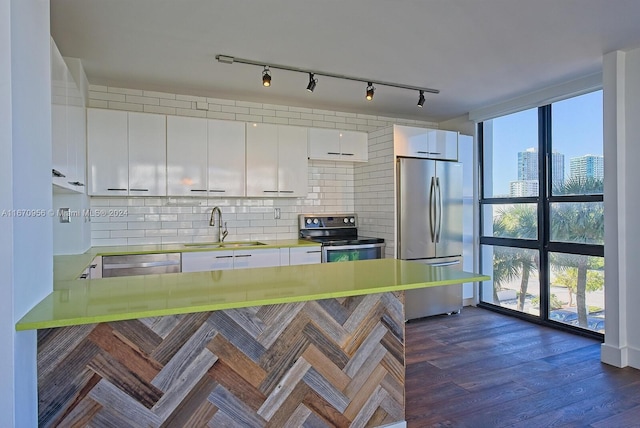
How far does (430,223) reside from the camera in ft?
15.1

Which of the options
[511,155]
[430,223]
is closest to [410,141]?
[430,223]

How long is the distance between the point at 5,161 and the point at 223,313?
98 cm

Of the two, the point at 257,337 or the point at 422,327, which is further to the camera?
the point at 422,327

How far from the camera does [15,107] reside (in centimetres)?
132

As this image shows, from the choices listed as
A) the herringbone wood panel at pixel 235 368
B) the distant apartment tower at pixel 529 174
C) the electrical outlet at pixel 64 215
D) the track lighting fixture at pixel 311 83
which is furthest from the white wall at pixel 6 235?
the distant apartment tower at pixel 529 174

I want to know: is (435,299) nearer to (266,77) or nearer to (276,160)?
→ (276,160)

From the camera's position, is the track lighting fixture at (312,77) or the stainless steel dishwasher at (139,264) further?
the stainless steel dishwasher at (139,264)

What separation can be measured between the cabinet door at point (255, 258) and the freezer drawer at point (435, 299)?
5.23 feet

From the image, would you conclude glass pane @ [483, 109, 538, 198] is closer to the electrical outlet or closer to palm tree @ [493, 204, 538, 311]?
palm tree @ [493, 204, 538, 311]

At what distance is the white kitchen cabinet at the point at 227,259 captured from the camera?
363 cm

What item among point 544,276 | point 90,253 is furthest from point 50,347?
point 544,276

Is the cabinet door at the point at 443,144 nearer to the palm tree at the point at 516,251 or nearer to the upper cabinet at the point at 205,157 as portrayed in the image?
the palm tree at the point at 516,251

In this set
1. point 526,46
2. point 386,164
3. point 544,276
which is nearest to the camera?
point 526,46

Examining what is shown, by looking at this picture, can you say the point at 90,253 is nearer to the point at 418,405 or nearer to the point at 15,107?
the point at 15,107
